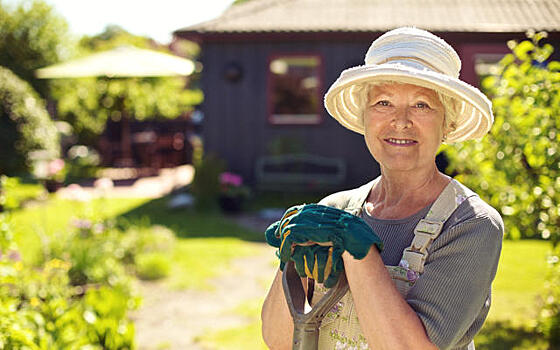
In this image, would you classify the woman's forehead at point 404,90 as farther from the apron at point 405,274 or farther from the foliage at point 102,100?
the foliage at point 102,100

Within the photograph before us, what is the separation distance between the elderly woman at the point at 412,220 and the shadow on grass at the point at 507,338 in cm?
316

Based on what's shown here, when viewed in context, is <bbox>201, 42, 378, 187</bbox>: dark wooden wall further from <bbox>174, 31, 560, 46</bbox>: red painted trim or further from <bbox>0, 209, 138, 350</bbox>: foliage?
<bbox>0, 209, 138, 350</bbox>: foliage

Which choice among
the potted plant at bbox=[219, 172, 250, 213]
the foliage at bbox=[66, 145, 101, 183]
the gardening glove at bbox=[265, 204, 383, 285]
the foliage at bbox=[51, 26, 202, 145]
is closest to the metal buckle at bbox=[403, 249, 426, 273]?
the gardening glove at bbox=[265, 204, 383, 285]

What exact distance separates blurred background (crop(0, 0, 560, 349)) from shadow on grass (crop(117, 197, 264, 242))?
0.22ft

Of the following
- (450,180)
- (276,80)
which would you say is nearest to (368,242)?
(450,180)

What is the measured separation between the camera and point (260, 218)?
998 centimetres

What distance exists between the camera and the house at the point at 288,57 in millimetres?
11336

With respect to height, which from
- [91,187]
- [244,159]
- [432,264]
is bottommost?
[91,187]

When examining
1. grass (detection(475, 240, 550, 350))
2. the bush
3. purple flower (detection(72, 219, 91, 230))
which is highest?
purple flower (detection(72, 219, 91, 230))

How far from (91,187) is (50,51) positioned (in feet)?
→ 20.2

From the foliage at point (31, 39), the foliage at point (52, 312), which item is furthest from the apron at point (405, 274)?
the foliage at point (31, 39)

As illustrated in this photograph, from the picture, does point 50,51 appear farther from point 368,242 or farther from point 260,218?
point 368,242

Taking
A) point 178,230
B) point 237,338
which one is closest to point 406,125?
point 237,338

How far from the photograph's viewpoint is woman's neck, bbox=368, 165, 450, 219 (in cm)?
172
